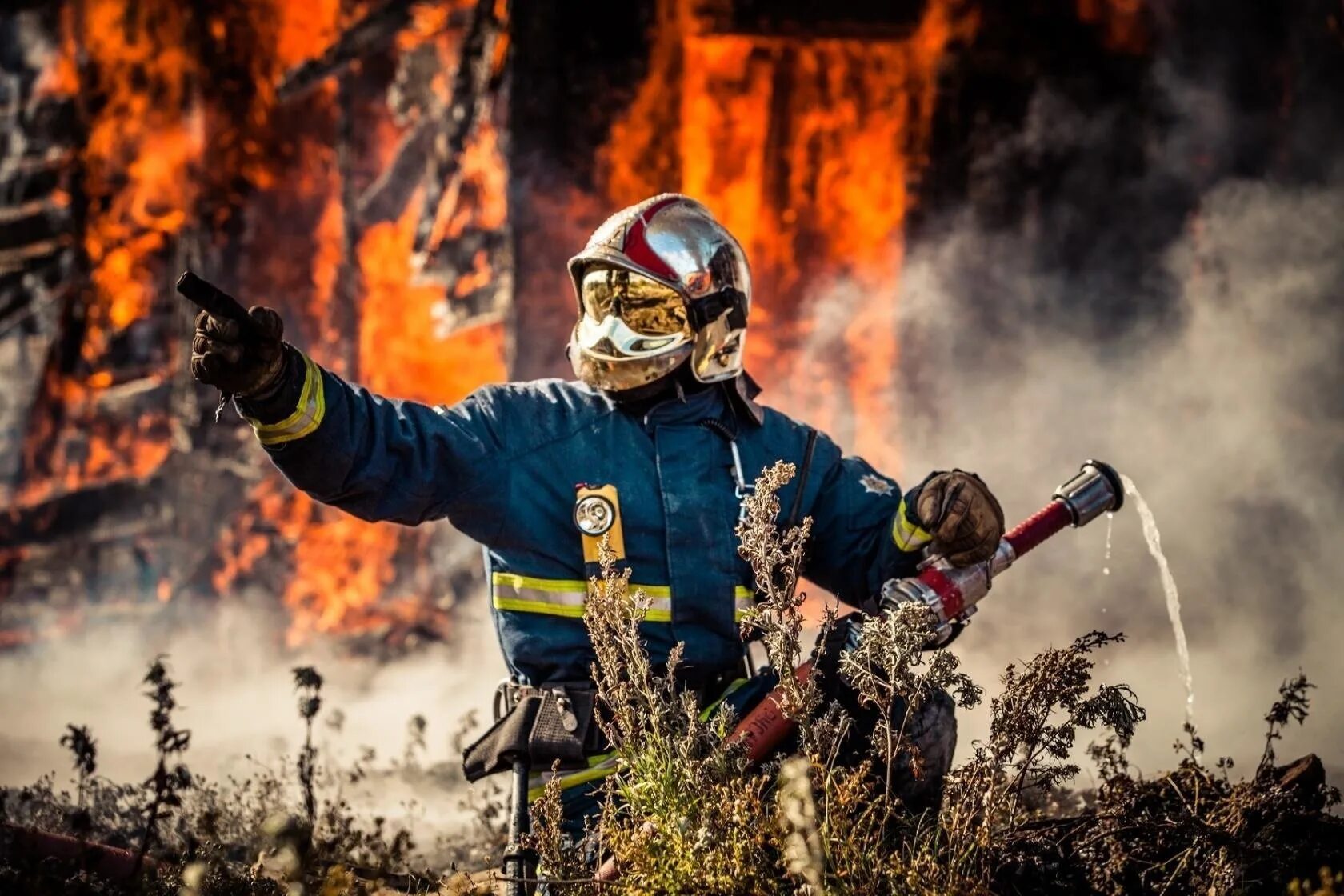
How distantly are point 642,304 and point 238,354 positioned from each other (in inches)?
50.2

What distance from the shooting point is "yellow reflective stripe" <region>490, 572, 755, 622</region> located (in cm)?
385

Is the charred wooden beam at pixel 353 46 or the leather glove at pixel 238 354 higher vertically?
the charred wooden beam at pixel 353 46

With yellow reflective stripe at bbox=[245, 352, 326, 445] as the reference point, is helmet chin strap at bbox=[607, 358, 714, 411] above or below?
above

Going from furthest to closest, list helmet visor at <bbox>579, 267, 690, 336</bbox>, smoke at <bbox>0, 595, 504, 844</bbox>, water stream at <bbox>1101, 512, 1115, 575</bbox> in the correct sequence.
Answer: smoke at <bbox>0, 595, 504, 844</bbox> → water stream at <bbox>1101, 512, 1115, 575</bbox> → helmet visor at <bbox>579, 267, 690, 336</bbox>

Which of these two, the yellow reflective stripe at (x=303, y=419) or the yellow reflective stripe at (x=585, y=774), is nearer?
the yellow reflective stripe at (x=303, y=419)

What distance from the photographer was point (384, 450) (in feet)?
11.8

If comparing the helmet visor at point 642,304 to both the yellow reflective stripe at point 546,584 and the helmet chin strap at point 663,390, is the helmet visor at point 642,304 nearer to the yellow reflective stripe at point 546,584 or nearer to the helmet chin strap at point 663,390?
the helmet chin strap at point 663,390

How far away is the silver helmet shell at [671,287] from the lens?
4043mm

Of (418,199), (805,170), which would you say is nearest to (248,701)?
(418,199)

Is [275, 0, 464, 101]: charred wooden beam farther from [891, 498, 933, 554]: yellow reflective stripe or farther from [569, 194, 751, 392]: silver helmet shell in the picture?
[891, 498, 933, 554]: yellow reflective stripe

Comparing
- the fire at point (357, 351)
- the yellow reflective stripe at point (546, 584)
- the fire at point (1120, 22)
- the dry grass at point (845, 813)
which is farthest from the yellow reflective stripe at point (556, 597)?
the fire at point (1120, 22)

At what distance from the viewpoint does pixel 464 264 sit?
8.70 meters

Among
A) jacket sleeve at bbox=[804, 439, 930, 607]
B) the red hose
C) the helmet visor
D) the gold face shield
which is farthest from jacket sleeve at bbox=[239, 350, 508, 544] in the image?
the red hose

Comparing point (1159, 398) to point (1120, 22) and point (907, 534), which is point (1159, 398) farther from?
point (907, 534)
